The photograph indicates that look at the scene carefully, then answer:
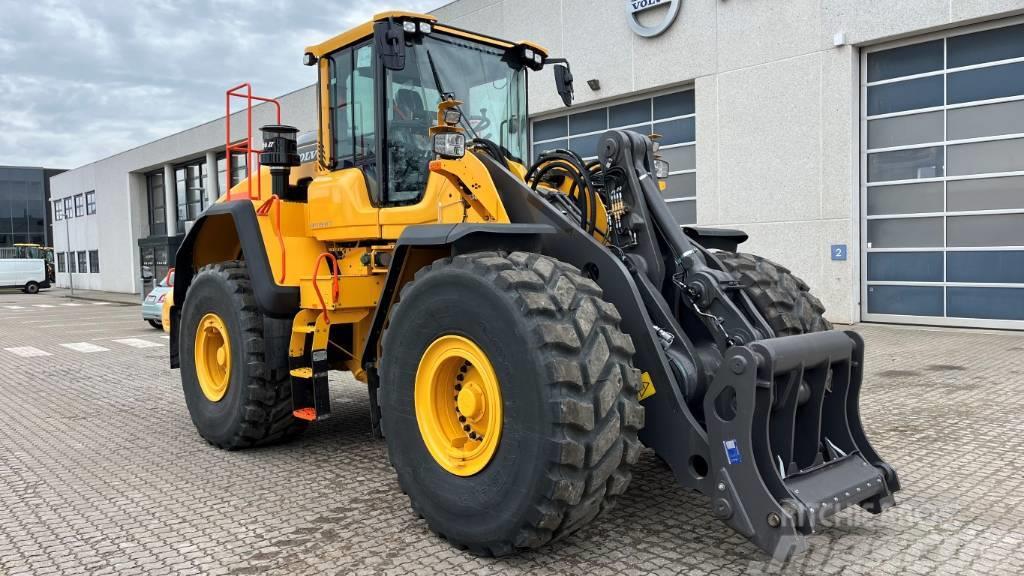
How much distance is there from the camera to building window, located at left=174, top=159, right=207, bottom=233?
33188mm

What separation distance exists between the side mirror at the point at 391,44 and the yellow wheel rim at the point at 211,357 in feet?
8.62

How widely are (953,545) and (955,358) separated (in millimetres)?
6899

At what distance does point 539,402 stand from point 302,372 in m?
2.63

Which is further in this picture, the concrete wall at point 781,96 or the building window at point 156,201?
the building window at point 156,201

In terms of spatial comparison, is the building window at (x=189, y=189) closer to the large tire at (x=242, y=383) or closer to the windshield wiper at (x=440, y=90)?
the large tire at (x=242, y=383)

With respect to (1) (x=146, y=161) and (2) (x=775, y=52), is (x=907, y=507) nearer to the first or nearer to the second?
(2) (x=775, y=52)

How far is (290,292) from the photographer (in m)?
5.50

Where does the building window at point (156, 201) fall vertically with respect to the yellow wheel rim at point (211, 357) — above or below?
above

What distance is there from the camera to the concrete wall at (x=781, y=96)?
13094 mm

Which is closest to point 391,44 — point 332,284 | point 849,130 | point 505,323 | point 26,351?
point 332,284

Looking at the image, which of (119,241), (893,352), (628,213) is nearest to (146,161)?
(119,241)

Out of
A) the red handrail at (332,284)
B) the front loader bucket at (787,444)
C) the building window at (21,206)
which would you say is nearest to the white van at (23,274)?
the building window at (21,206)

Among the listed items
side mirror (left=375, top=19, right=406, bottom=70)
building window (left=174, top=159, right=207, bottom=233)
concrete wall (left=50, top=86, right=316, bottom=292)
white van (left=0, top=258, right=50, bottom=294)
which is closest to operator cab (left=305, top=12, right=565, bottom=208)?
side mirror (left=375, top=19, right=406, bottom=70)

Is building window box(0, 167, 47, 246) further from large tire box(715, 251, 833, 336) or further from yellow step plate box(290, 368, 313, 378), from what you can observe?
large tire box(715, 251, 833, 336)
